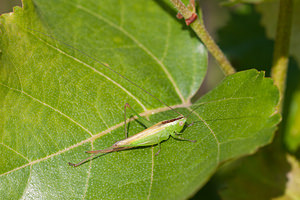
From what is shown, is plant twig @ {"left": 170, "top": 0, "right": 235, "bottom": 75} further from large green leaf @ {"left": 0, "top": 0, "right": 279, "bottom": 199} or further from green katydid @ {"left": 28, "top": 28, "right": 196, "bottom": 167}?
green katydid @ {"left": 28, "top": 28, "right": 196, "bottom": 167}

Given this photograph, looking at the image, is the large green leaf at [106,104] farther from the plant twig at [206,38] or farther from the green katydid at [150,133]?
the plant twig at [206,38]

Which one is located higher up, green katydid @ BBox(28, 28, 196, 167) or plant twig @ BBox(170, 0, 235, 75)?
plant twig @ BBox(170, 0, 235, 75)

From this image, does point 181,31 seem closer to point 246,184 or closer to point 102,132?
point 102,132

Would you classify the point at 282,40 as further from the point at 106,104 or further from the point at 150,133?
the point at 106,104

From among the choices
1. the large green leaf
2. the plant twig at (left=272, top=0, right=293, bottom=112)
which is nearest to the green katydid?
the large green leaf

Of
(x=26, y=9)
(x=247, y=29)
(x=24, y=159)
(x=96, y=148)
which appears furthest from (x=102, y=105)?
(x=247, y=29)

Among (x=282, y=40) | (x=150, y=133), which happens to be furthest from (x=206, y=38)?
(x=150, y=133)
